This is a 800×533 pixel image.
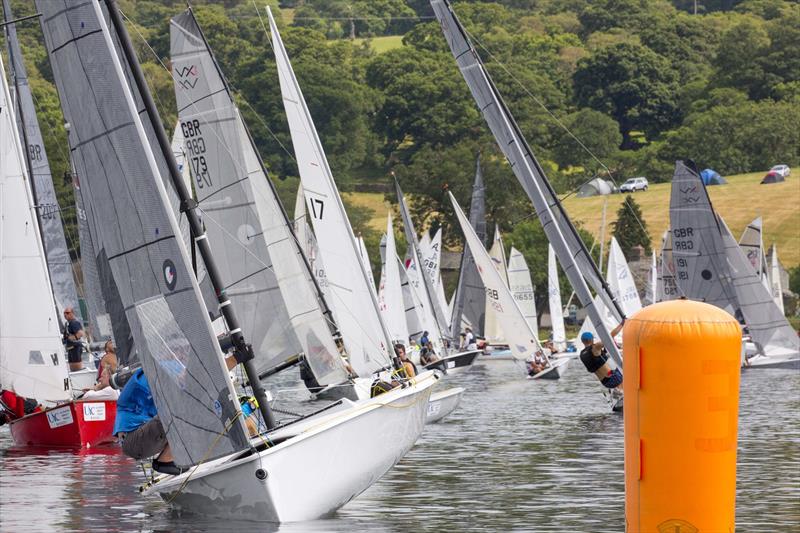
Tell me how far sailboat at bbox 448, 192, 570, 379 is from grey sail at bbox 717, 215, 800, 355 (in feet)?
17.9

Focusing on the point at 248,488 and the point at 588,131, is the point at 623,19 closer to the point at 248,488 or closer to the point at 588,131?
the point at 588,131

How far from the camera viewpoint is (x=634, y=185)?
4604 inches

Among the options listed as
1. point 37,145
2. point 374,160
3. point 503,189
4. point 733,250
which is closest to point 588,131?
point 374,160

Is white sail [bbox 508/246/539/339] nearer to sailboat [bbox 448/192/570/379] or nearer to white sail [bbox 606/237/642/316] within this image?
white sail [bbox 606/237/642/316]

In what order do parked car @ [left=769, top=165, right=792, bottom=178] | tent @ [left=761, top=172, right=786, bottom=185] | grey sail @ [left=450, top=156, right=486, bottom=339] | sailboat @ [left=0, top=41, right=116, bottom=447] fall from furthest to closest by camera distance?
1. parked car @ [left=769, top=165, right=792, bottom=178]
2. tent @ [left=761, top=172, right=786, bottom=185]
3. grey sail @ [left=450, top=156, right=486, bottom=339]
4. sailboat @ [left=0, top=41, right=116, bottom=447]

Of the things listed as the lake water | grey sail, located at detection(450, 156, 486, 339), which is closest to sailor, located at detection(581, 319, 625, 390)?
the lake water

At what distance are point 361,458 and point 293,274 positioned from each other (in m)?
8.73

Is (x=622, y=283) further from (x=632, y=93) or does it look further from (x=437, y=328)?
(x=632, y=93)

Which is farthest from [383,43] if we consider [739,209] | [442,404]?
[442,404]

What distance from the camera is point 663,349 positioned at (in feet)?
30.6

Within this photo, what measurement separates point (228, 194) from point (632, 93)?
121350 mm

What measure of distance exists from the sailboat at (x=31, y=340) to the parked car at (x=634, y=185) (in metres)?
96.5

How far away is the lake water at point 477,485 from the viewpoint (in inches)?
566

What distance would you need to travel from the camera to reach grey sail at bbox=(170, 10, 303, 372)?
2233 cm
